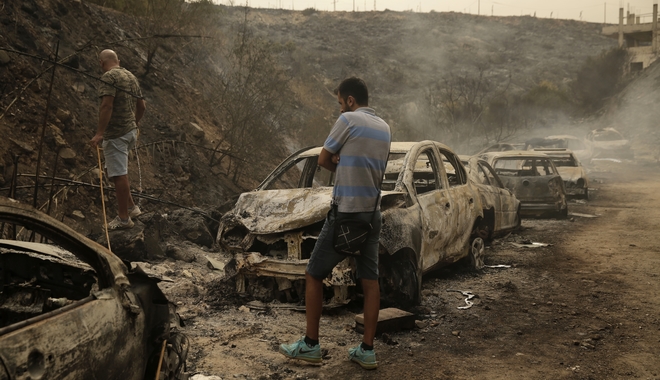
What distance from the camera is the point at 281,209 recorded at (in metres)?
6.12

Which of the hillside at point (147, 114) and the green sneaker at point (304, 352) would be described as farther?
the hillside at point (147, 114)

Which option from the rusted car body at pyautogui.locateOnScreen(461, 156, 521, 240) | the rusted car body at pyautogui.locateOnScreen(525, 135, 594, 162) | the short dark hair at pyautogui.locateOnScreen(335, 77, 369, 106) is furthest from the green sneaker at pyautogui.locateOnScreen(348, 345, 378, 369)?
the rusted car body at pyautogui.locateOnScreen(525, 135, 594, 162)

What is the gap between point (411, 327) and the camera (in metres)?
5.58

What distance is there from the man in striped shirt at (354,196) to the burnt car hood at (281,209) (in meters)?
1.27

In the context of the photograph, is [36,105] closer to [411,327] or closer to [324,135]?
[411,327]

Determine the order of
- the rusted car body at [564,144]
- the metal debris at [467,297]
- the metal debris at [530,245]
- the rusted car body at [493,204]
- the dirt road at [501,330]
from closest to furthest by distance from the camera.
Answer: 1. the dirt road at [501,330]
2. the metal debris at [467,297]
3. the rusted car body at [493,204]
4. the metal debris at [530,245]
5. the rusted car body at [564,144]

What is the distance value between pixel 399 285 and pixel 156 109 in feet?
27.0

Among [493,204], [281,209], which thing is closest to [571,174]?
[493,204]

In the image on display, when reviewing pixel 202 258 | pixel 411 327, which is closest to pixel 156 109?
pixel 202 258

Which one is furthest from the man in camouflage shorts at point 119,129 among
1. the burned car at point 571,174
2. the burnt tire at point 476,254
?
the burned car at point 571,174

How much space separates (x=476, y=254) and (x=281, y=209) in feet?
10.5

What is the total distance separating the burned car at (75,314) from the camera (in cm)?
247

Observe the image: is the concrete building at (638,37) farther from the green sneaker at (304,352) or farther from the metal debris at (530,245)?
the green sneaker at (304,352)

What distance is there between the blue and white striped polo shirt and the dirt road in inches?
49.4
